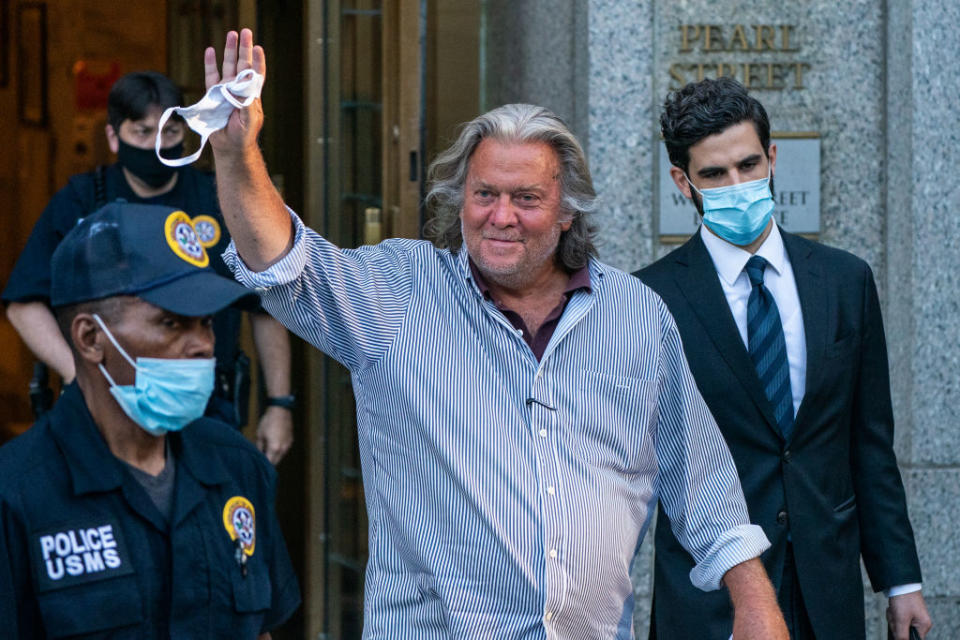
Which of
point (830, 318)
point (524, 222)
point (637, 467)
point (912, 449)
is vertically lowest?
point (912, 449)

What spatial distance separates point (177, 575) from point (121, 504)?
0.17m

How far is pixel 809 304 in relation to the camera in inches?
156

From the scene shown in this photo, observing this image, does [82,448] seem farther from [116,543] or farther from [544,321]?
[544,321]

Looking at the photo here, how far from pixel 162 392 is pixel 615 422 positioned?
985mm

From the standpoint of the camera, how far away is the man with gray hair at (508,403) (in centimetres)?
305

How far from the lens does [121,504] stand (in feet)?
9.10

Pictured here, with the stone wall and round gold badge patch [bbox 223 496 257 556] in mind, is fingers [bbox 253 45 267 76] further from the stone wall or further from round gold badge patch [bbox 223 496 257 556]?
the stone wall

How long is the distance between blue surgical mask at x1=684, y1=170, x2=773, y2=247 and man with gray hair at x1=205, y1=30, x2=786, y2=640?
686 millimetres

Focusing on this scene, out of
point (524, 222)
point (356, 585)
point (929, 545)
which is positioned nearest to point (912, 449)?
point (929, 545)

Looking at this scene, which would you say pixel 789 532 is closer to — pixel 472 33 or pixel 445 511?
pixel 445 511

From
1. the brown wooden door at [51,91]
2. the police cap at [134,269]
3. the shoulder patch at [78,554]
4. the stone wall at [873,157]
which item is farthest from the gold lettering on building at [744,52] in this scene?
the shoulder patch at [78,554]

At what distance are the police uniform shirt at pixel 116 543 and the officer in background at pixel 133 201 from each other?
1862 mm

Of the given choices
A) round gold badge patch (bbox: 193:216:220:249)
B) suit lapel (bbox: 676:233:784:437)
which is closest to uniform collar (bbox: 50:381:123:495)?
suit lapel (bbox: 676:233:784:437)

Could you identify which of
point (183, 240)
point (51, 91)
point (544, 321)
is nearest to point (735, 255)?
point (544, 321)
